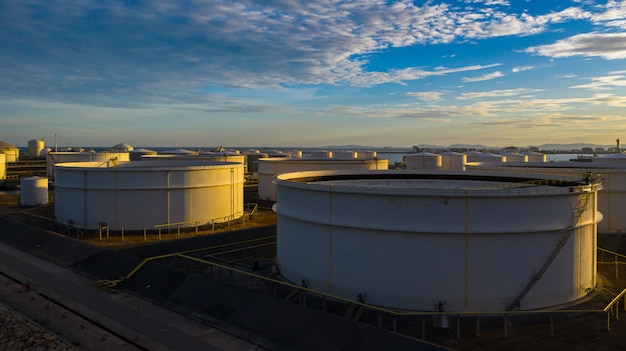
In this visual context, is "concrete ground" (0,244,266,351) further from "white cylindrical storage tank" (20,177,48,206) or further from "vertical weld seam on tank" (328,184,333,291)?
"white cylindrical storage tank" (20,177,48,206)

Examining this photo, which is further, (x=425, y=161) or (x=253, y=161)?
(x=253, y=161)

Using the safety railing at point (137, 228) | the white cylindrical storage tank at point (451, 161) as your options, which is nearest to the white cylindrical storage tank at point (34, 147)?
the safety railing at point (137, 228)

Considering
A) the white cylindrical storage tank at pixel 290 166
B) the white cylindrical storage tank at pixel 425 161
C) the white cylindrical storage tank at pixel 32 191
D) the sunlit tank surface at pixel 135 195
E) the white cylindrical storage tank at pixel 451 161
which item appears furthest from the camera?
the white cylindrical storage tank at pixel 451 161

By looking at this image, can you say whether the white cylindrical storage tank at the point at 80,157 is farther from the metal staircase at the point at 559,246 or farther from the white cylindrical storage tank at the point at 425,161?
the metal staircase at the point at 559,246

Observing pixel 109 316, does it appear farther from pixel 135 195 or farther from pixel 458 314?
pixel 135 195

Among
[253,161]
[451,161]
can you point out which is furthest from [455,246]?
[253,161]

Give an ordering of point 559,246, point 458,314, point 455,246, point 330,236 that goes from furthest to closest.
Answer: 1. point 330,236
2. point 559,246
3. point 455,246
4. point 458,314
